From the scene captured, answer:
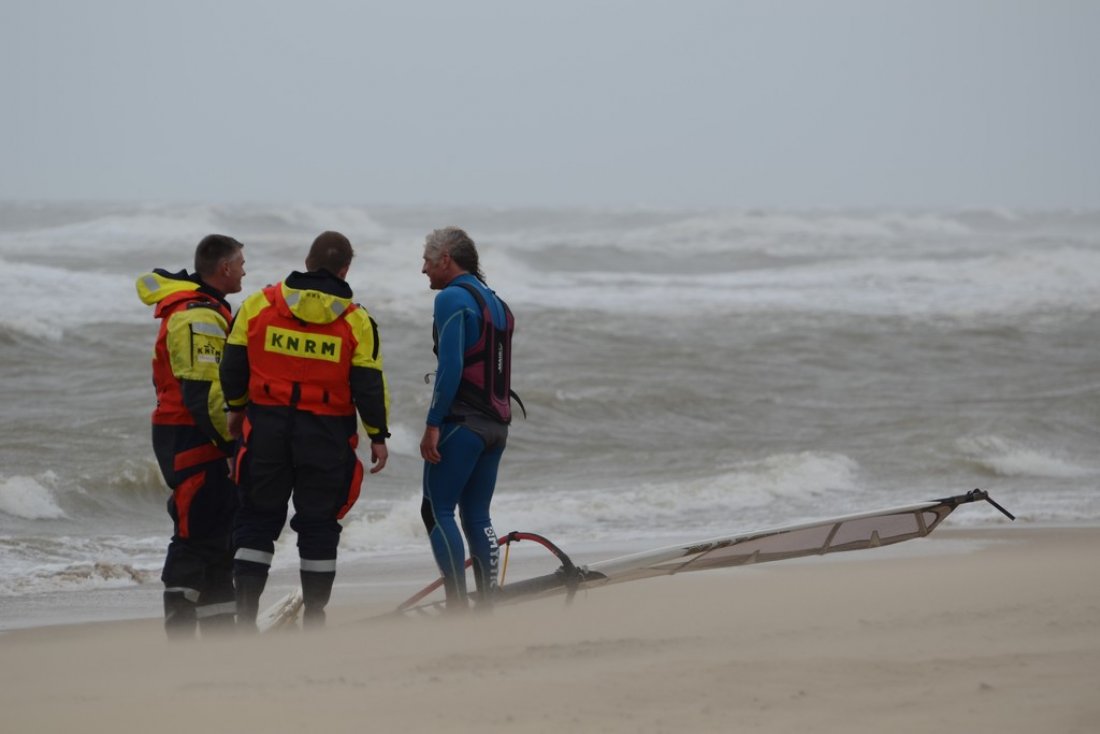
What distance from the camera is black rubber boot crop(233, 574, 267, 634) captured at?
510 centimetres

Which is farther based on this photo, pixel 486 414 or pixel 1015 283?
pixel 1015 283

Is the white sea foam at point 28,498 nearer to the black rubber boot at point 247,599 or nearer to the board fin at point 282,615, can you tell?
the board fin at point 282,615

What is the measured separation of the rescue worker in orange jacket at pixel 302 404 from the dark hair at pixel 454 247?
1.24ft

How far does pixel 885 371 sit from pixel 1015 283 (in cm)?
1667

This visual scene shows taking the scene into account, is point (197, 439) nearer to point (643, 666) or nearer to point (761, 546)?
point (643, 666)

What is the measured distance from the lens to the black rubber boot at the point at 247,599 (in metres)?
5.10

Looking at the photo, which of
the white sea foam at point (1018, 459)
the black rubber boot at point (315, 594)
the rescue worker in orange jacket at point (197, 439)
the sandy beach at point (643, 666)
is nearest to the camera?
the sandy beach at point (643, 666)

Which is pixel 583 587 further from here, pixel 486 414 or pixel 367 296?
pixel 367 296

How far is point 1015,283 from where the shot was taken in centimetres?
3206

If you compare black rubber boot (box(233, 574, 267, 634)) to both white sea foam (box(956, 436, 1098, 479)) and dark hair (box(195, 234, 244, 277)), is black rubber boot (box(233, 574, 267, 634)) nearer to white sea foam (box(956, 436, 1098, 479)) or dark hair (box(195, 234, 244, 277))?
dark hair (box(195, 234, 244, 277))

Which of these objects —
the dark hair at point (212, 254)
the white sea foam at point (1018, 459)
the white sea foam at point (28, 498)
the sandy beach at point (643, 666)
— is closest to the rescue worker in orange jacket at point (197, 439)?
the dark hair at point (212, 254)

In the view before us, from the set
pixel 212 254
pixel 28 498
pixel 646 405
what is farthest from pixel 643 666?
pixel 646 405

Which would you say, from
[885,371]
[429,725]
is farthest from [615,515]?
[885,371]

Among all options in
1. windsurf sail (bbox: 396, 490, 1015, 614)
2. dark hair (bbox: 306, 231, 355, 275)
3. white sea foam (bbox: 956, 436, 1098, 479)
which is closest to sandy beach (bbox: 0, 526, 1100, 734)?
windsurf sail (bbox: 396, 490, 1015, 614)
